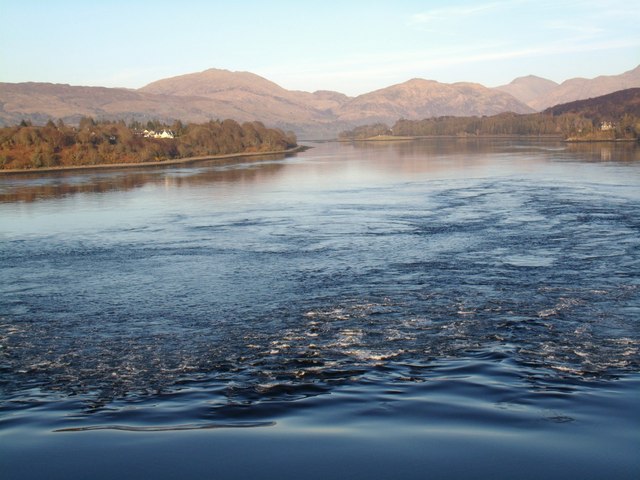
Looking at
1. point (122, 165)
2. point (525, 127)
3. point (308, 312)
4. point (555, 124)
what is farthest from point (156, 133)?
point (308, 312)

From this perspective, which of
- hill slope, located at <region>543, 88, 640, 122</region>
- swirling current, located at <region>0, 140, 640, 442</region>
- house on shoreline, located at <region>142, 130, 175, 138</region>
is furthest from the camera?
hill slope, located at <region>543, 88, 640, 122</region>

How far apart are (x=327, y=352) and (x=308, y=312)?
1721 millimetres

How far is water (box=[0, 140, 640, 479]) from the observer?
199 inches

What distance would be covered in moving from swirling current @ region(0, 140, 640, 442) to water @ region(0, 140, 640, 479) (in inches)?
1.4

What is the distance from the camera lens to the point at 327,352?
7551 mm

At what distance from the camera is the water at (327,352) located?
507 cm

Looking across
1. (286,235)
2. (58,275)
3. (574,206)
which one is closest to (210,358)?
(58,275)

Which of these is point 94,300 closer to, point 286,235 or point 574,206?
point 286,235

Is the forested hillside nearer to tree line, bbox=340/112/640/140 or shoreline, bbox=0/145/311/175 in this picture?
tree line, bbox=340/112/640/140

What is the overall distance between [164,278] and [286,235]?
5273 mm

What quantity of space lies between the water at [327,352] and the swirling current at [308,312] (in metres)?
0.04

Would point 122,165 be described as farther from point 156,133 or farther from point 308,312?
point 308,312

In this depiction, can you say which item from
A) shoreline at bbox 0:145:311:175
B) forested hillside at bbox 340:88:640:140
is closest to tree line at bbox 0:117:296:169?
shoreline at bbox 0:145:311:175

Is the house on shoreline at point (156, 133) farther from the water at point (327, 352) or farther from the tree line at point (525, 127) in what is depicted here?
the water at point (327, 352)
